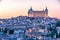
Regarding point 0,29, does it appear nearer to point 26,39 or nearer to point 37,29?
point 37,29

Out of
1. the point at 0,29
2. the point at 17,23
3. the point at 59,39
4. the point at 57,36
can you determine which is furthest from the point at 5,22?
the point at 59,39

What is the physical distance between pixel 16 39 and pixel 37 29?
3.20 meters

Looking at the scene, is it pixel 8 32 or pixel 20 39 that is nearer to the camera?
pixel 20 39

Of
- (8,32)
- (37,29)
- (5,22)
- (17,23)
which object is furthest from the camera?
(17,23)

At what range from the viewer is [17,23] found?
37.8 feet

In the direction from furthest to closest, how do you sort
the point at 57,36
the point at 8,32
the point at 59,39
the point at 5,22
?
the point at 5,22 < the point at 8,32 < the point at 57,36 < the point at 59,39

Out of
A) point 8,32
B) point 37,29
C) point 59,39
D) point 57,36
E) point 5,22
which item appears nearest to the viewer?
point 59,39

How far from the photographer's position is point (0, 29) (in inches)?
321

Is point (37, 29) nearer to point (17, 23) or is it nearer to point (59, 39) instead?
point (17, 23)

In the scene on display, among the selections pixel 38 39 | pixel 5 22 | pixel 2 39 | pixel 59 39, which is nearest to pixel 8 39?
pixel 2 39

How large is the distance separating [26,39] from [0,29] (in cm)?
233

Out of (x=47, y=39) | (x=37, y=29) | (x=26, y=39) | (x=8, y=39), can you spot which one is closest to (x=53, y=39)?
(x=47, y=39)

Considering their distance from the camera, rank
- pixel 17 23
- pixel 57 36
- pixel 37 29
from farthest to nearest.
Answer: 1. pixel 17 23
2. pixel 37 29
3. pixel 57 36

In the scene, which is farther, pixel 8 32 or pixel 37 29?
pixel 37 29
